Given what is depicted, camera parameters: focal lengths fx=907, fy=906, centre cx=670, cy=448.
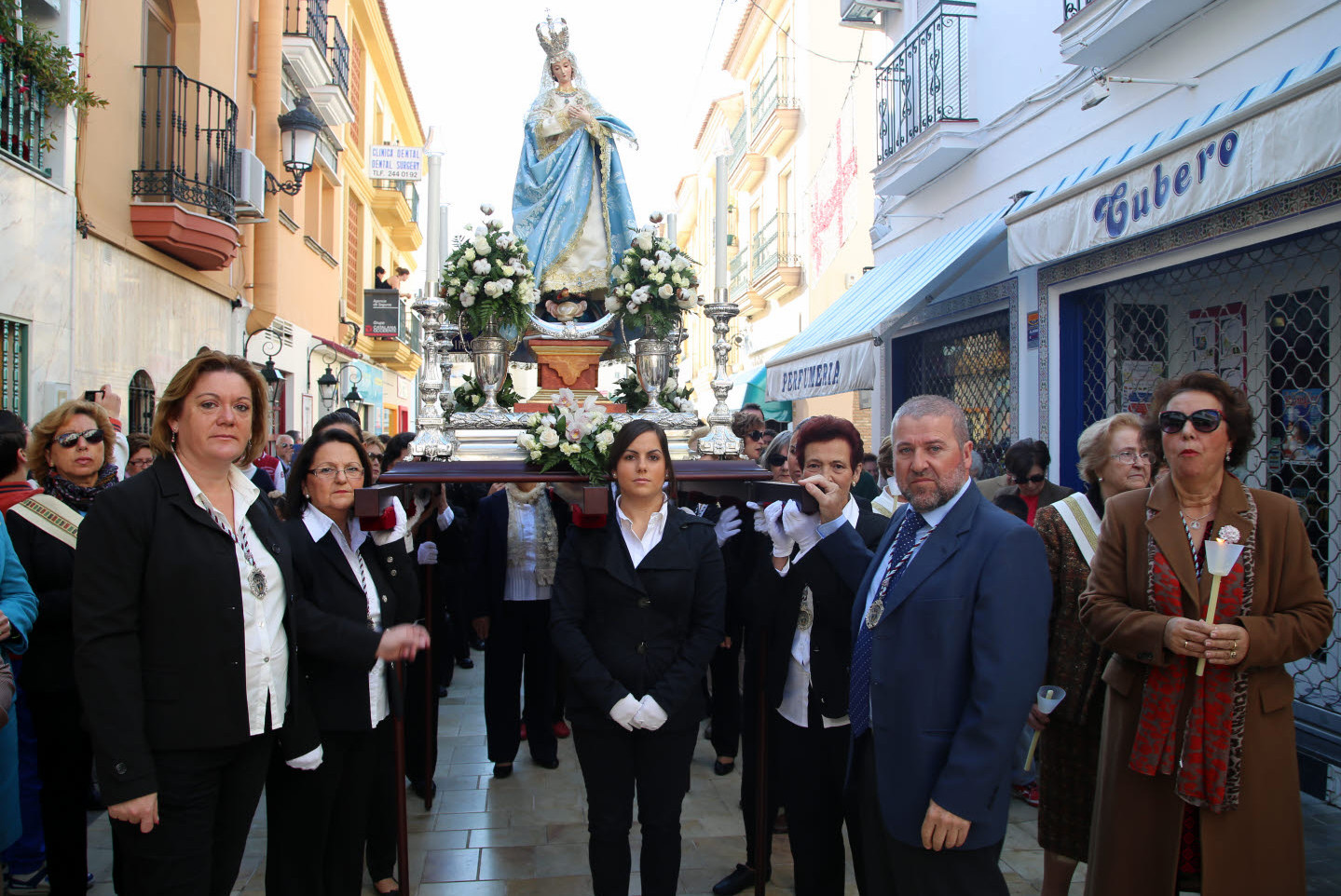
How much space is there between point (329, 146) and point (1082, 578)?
15.4 meters

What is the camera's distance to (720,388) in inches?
178

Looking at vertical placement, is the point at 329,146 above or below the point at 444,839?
above

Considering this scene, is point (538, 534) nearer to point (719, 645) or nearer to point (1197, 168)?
point (719, 645)

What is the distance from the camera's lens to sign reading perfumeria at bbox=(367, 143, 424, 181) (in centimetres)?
Answer: 1552

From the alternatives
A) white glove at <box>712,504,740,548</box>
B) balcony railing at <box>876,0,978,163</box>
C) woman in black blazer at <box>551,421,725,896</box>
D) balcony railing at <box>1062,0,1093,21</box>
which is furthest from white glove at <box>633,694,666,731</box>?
balcony railing at <box>876,0,978,163</box>

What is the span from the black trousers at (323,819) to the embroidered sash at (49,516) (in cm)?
130

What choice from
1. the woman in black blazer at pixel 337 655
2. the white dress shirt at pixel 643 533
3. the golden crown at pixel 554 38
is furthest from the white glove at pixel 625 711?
the golden crown at pixel 554 38

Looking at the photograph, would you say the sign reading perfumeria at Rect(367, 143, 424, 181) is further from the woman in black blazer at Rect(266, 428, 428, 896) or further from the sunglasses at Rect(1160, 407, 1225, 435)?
the sunglasses at Rect(1160, 407, 1225, 435)

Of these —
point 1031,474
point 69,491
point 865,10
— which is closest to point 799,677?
point 1031,474

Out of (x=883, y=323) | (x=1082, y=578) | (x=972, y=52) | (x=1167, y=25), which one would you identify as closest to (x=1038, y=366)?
(x=883, y=323)

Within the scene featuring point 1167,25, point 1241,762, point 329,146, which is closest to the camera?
point 1241,762

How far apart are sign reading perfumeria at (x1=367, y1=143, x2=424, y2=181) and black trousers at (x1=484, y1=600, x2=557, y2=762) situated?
12.2 meters

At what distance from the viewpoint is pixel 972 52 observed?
8156mm

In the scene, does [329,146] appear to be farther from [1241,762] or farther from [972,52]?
[1241,762]
